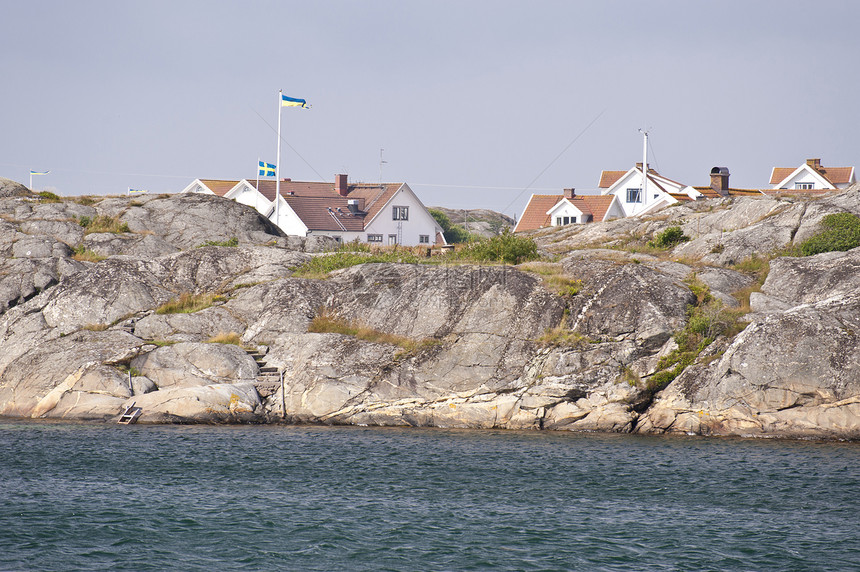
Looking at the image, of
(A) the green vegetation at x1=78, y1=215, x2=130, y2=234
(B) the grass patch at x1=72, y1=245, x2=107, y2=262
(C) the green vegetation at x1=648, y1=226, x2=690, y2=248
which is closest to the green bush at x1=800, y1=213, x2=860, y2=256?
(C) the green vegetation at x1=648, y1=226, x2=690, y2=248

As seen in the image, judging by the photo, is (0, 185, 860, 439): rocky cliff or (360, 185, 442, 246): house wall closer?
(0, 185, 860, 439): rocky cliff

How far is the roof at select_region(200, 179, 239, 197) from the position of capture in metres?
95.2

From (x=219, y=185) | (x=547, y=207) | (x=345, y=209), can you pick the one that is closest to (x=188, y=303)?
(x=345, y=209)

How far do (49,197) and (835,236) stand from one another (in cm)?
5084

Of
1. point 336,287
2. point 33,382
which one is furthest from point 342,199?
point 33,382

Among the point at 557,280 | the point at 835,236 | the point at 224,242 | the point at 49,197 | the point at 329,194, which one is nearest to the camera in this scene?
the point at 557,280

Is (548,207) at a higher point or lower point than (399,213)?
higher

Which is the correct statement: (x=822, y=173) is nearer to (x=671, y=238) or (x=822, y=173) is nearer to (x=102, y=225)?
(x=671, y=238)

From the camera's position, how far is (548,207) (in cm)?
9688

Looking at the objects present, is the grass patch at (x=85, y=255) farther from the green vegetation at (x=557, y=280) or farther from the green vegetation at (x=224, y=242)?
the green vegetation at (x=557, y=280)

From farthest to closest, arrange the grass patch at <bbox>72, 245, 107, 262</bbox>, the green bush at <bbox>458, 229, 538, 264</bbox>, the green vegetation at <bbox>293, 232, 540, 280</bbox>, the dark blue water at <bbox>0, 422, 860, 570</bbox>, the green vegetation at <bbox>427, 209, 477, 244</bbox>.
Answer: the green vegetation at <bbox>427, 209, 477, 244</bbox> → the grass patch at <bbox>72, 245, 107, 262</bbox> → the green bush at <bbox>458, 229, 538, 264</bbox> → the green vegetation at <bbox>293, 232, 540, 280</bbox> → the dark blue water at <bbox>0, 422, 860, 570</bbox>

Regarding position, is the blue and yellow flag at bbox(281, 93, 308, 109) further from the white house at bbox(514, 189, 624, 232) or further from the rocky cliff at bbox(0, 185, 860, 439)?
the white house at bbox(514, 189, 624, 232)

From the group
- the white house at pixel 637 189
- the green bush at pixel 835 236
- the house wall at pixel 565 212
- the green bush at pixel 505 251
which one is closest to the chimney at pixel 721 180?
the white house at pixel 637 189

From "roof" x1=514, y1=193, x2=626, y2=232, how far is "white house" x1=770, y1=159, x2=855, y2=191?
1036 inches
